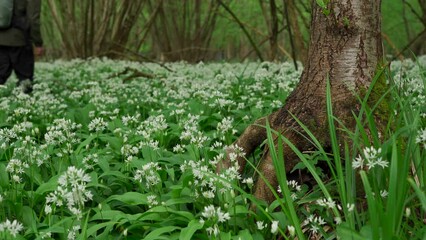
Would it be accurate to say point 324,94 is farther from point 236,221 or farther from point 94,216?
point 94,216

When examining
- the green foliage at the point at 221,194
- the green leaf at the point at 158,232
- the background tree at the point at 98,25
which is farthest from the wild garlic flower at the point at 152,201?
the background tree at the point at 98,25

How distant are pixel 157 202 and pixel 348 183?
92 centimetres

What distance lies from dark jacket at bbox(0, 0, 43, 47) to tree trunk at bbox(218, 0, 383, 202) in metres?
5.83

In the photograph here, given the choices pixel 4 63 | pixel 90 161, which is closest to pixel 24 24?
pixel 4 63

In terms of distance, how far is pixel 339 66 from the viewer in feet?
10.5

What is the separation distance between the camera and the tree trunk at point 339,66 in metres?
3.16

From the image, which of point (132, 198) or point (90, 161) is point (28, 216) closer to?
point (132, 198)

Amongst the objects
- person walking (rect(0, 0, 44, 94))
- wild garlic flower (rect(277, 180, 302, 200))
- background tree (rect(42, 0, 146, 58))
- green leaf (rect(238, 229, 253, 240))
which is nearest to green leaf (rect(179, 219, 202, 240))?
green leaf (rect(238, 229, 253, 240))

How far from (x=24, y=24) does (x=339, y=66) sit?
6071 mm

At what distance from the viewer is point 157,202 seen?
2766mm

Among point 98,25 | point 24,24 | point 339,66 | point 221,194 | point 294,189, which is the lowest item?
point 294,189

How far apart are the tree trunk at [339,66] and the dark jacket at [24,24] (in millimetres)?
5827

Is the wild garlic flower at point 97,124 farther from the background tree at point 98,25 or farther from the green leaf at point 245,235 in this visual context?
the background tree at point 98,25

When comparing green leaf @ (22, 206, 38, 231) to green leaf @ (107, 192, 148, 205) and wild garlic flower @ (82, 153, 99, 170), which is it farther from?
wild garlic flower @ (82, 153, 99, 170)
